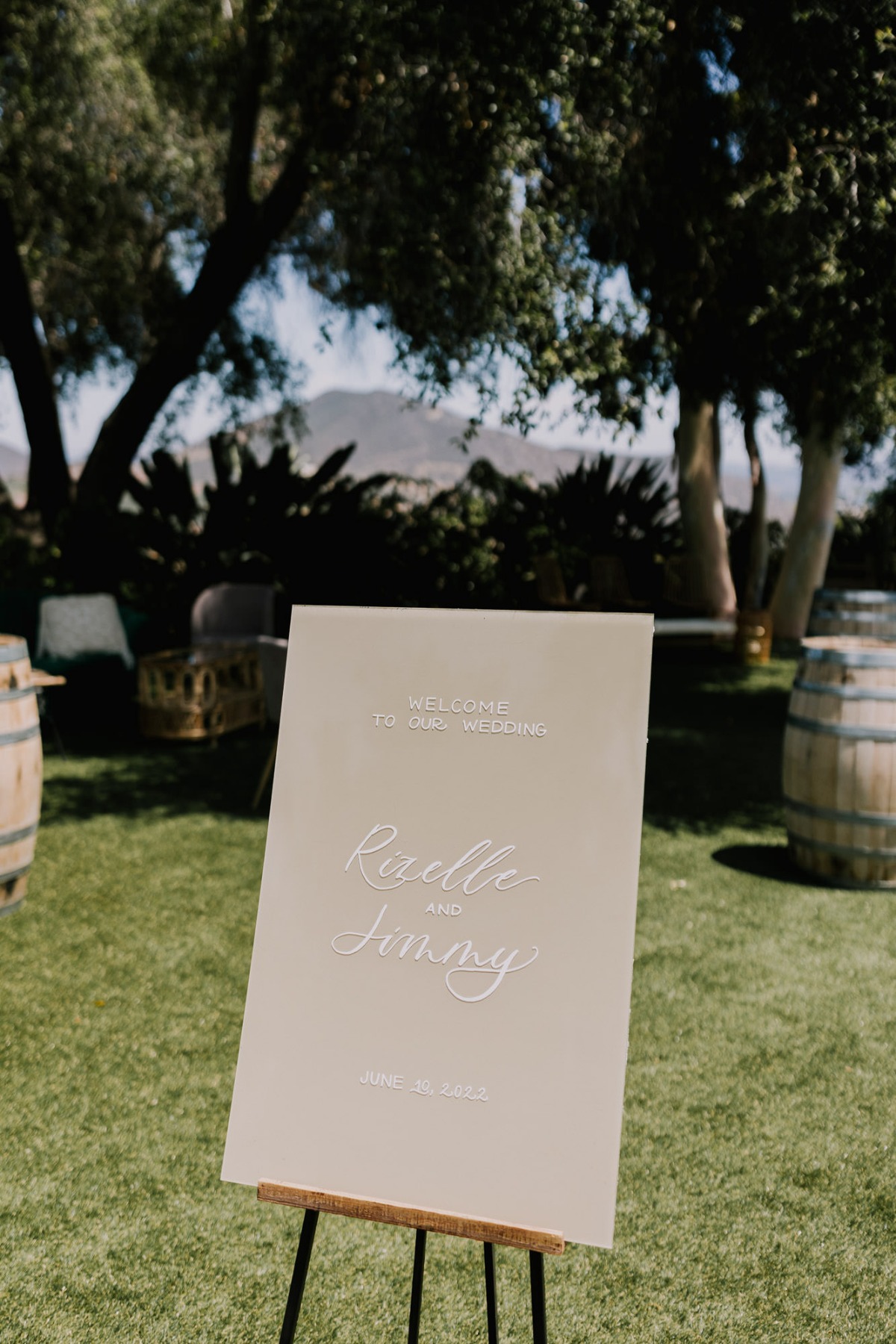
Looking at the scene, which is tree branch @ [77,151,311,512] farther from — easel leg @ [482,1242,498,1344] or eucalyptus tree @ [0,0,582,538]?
easel leg @ [482,1242,498,1344]

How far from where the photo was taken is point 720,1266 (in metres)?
2.76

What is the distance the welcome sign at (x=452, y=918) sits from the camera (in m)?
1.77

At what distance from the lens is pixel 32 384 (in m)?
11.9

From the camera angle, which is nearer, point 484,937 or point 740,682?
point 484,937

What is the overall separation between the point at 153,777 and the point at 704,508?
878 cm

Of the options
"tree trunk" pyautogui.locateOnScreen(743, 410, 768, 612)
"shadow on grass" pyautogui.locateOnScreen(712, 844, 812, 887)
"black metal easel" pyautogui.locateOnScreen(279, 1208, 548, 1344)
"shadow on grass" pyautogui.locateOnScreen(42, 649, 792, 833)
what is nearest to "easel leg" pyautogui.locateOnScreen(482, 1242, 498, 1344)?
"black metal easel" pyautogui.locateOnScreen(279, 1208, 548, 1344)

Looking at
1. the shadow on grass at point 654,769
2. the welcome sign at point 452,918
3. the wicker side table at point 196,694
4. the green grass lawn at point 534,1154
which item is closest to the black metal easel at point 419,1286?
the welcome sign at point 452,918

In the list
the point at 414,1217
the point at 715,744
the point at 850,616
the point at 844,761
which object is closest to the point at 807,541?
the point at 715,744

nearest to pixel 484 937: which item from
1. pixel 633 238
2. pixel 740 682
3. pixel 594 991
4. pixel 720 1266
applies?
pixel 594 991

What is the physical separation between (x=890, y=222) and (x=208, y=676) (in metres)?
6.35

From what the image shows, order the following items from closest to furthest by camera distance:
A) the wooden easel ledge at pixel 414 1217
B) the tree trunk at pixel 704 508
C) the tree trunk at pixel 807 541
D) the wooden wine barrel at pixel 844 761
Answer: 1. the wooden easel ledge at pixel 414 1217
2. the wooden wine barrel at pixel 844 761
3. the tree trunk at pixel 807 541
4. the tree trunk at pixel 704 508

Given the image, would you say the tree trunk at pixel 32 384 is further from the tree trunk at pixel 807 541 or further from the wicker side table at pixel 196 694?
the tree trunk at pixel 807 541

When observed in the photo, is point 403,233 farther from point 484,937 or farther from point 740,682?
point 740,682

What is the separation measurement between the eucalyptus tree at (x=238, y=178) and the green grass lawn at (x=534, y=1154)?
3.74m
